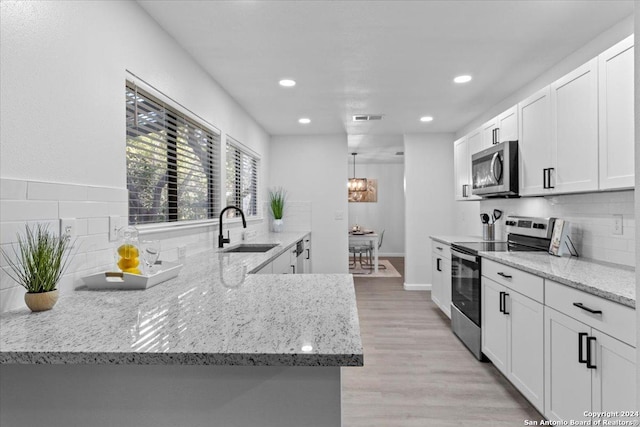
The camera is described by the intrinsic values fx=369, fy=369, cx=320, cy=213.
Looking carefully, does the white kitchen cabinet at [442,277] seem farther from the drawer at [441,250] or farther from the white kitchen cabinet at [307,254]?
the white kitchen cabinet at [307,254]

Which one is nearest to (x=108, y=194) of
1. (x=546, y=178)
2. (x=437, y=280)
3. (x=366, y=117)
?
(x=546, y=178)

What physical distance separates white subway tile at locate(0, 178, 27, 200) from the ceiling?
1277mm

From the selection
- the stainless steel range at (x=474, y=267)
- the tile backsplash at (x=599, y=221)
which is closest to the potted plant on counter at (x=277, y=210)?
the stainless steel range at (x=474, y=267)

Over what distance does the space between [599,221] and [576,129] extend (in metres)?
0.67

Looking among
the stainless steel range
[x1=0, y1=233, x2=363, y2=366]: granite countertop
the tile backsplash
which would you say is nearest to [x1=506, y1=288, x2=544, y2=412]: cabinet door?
the stainless steel range

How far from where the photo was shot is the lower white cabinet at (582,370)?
146 centimetres

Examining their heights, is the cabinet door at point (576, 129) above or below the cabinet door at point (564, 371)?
above

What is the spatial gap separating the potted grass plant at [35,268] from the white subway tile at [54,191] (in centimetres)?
13

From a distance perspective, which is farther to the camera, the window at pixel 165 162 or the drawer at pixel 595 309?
the window at pixel 165 162

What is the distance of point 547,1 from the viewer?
2.05m

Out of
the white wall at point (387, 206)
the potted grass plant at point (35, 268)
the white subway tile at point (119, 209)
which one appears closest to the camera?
the potted grass plant at point (35, 268)

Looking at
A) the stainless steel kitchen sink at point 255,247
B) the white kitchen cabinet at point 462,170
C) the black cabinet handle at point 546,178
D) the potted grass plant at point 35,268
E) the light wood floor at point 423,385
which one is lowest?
the light wood floor at point 423,385

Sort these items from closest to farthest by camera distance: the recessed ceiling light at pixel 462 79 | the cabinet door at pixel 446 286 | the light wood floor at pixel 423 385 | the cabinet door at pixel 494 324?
1. the light wood floor at pixel 423 385
2. the cabinet door at pixel 494 324
3. the recessed ceiling light at pixel 462 79
4. the cabinet door at pixel 446 286

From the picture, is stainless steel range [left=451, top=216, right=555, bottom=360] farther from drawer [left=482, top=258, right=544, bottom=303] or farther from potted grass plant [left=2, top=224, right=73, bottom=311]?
potted grass plant [left=2, top=224, right=73, bottom=311]
